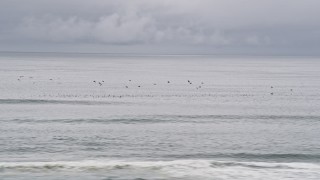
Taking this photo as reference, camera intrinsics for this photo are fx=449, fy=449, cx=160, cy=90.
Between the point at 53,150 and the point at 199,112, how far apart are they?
1100 inches

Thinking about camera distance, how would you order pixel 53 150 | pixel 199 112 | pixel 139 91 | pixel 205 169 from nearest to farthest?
pixel 205 169 < pixel 53 150 < pixel 199 112 < pixel 139 91

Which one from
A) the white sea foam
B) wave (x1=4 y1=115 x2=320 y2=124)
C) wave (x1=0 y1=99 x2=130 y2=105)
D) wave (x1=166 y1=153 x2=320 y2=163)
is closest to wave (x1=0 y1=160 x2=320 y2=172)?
the white sea foam

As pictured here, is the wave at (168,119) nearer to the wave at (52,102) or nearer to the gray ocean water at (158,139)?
the gray ocean water at (158,139)

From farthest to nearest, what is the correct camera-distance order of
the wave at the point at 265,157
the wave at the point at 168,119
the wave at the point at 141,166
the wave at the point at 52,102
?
the wave at the point at 52,102, the wave at the point at 168,119, the wave at the point at 265,157, the wave at the point at 141,166

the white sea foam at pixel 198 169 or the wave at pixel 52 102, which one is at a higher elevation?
the wave at pixel 52 102

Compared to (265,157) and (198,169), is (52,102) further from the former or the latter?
(198,169)

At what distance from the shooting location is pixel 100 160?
3070cm

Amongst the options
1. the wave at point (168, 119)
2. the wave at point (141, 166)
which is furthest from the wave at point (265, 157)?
the wave at point (168, 119)

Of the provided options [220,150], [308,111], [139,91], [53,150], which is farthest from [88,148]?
[139,91]

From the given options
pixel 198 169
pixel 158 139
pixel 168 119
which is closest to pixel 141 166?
pixel 198 169

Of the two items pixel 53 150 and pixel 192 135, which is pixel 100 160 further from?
pixel 192 135

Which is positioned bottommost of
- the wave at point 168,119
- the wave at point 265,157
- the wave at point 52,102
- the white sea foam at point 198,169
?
the wave at point 265,157

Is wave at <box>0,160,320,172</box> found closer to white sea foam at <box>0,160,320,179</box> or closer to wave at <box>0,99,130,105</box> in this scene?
white sea foam at <box>0,160,320,179</box>

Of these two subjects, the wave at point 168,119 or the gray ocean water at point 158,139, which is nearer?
the gray ocean water at point 158,139
